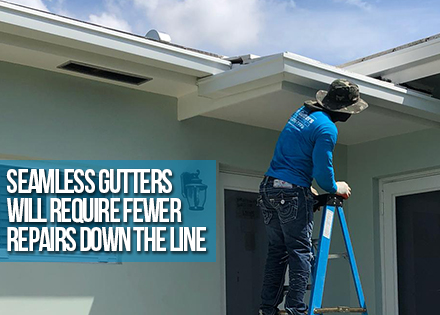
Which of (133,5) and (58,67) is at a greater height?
(133,5)

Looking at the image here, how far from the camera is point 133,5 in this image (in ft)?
20.9

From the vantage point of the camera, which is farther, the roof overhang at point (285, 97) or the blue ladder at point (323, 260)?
the roof overhang at point (285, 97)

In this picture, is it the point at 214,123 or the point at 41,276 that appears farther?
the point at 214,123

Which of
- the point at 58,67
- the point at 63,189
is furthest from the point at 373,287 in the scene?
the point at 58,67

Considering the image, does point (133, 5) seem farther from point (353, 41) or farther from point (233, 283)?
point (233, 283)

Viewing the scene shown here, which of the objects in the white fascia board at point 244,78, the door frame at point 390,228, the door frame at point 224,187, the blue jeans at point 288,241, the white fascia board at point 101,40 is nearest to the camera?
the blue jeans at point 288,241

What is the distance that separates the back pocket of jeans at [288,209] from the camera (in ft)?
14.5

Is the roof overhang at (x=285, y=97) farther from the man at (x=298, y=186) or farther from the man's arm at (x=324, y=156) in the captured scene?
the man's arm at (x=324, y=156)

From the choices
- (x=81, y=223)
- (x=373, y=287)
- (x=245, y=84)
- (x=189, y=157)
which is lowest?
(x=373, y=287)

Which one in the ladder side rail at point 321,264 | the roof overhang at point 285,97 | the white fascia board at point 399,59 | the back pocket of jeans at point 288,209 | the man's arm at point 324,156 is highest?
the white fascia board at point 399,59

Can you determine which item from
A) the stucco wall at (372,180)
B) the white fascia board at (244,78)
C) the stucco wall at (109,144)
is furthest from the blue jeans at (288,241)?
the stucco wall at (372,180)

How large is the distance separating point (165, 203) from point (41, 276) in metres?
1.17

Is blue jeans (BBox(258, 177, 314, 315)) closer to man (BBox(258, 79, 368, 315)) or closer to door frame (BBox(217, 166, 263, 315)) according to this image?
man (BBox(258, 79, 368, 315))

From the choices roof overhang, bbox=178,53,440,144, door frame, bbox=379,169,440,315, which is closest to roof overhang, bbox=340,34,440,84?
roof overhang, bbox=178,53,440,144
